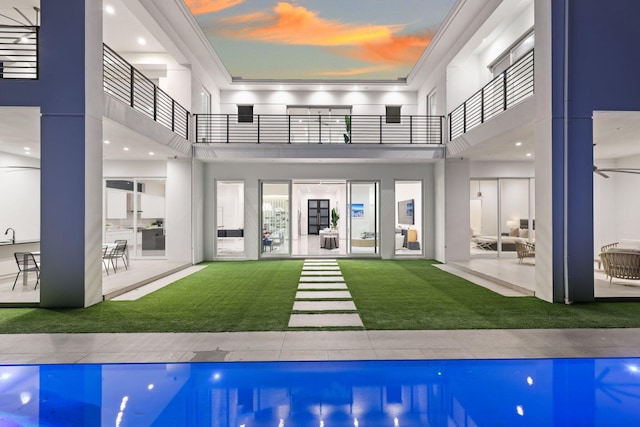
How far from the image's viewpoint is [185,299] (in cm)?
630

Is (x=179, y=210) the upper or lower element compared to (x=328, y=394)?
upper

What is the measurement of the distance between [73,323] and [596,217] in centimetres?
1374

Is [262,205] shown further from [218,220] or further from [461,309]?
[461,309]

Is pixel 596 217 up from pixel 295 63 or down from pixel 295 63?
down

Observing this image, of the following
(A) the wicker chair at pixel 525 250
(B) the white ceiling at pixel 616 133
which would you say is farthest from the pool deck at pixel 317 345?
(A) the wicker chair at pixel 525 250

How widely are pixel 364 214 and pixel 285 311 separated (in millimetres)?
7190

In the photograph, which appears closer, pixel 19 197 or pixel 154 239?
pixel 19 197

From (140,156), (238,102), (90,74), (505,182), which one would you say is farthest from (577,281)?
(238,102)

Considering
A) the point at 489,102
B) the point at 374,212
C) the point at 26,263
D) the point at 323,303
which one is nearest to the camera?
the point at 323,303

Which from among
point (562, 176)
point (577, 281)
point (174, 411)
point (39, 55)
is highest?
point (39, 55)

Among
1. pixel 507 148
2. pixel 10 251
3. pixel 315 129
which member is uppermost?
pixel 315 129

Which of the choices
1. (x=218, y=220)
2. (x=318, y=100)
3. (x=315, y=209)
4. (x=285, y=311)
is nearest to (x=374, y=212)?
(x=318, y=100)

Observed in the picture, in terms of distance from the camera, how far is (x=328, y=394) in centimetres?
305

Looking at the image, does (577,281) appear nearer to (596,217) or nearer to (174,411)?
(174,411)
